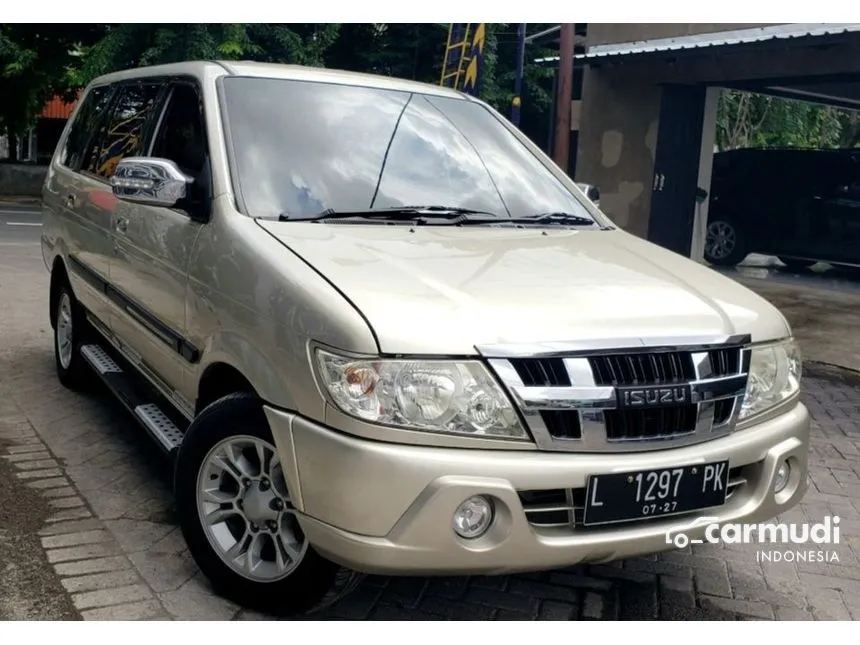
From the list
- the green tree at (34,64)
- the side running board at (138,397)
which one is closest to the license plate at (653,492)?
the side running board at (138,397)

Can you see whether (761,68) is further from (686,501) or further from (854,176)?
(686,501)

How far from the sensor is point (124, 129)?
4672mm

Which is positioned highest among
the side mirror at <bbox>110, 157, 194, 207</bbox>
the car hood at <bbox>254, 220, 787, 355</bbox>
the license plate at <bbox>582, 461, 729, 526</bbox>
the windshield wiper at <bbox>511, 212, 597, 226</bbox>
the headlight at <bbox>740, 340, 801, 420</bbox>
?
the side mirror at <bbox>110, 157, 194, 207</bbox>

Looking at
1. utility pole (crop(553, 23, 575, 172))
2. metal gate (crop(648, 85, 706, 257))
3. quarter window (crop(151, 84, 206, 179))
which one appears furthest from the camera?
utility pole (crop(553, 23, 575, 172))

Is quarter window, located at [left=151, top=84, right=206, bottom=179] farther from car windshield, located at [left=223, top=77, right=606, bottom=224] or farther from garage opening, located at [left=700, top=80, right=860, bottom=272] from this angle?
garage opening, located at [left=700, top=80, right=860, bottom=272]

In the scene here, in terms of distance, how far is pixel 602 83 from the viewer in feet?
46.1

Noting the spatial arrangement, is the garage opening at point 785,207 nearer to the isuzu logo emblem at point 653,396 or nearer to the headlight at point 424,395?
the isuzu logo emblem at point 653,396

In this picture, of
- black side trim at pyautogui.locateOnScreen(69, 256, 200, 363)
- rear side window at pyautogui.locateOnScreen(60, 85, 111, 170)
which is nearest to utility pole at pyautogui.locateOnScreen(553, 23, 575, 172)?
rear side window at pyautogui.locateOnScreen(60, 85, 111, 170)

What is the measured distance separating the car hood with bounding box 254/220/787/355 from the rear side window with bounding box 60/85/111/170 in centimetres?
262

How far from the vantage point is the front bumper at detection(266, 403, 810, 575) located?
245 cm

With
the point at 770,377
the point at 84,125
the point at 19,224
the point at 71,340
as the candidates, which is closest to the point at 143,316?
the point at 71,340

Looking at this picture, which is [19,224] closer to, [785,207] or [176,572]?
[785,207]

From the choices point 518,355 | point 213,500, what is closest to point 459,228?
point 518,355

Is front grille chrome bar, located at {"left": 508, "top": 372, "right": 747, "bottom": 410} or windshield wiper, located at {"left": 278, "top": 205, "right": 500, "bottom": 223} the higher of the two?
windshield wiper, located at {"left": 278, "top": 205, "right": 500, "bottom": 223}
